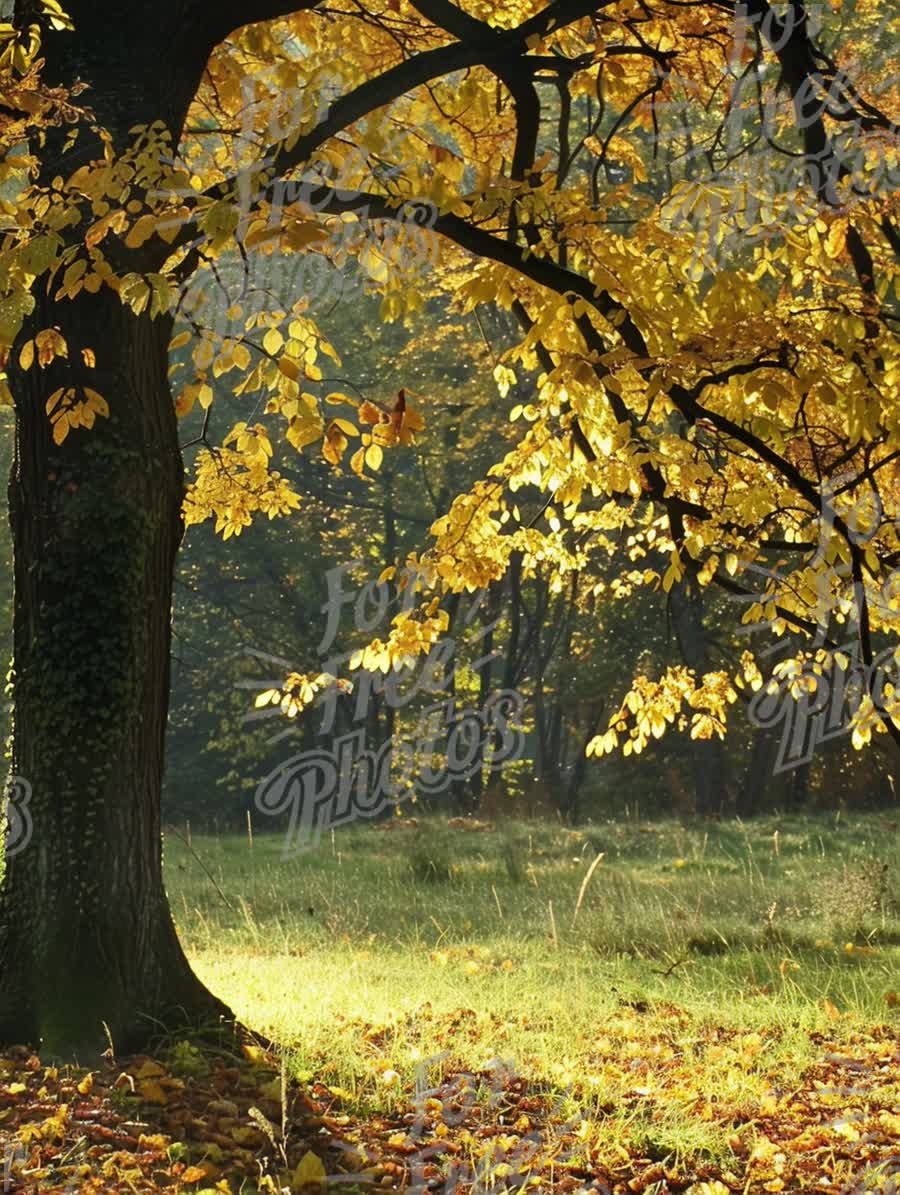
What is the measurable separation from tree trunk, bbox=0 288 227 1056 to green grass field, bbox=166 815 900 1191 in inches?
33.1

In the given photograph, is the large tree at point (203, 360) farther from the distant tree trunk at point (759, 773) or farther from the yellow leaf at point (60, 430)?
the distant tree trunk at point (759, 773)

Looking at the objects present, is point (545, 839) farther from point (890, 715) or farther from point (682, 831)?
point (890, 715)

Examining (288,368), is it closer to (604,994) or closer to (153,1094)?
(153,1094)

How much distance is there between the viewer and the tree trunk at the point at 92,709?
517 centimetres

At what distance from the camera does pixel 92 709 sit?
5234mm

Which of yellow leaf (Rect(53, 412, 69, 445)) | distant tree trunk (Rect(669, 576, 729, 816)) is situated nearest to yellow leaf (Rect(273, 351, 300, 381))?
yellow leaf (Rect(53, 412, 69, 445))

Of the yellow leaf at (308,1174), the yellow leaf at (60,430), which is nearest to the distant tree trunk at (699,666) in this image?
the yellow leaf at (60,430)

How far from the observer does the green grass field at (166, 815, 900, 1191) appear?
4773 mm

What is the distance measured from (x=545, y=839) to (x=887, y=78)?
9.60 meters

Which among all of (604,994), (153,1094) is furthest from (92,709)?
(604,994)

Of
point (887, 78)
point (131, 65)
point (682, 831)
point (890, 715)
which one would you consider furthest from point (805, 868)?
point (131, 65)

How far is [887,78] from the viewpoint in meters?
10.3

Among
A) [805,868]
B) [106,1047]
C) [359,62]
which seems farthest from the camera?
[805,868]

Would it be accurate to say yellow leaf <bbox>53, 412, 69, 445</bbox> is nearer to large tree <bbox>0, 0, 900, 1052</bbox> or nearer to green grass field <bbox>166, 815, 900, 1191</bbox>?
large tree <bbox>0, 0, 900, 1052</bbox>
